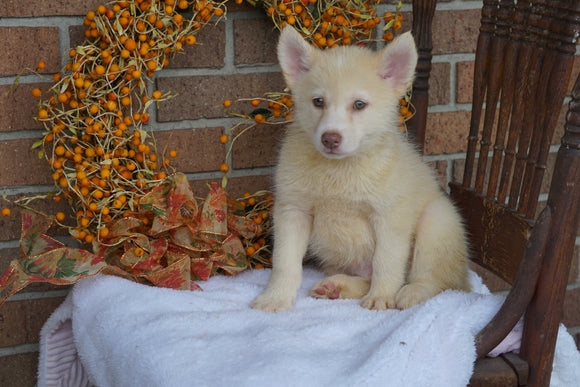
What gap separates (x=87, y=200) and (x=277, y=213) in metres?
0.42

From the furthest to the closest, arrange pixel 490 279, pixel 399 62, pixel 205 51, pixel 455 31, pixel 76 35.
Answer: pixel 490 279 < pixel 455 31 < pixel 205 51 < pixel 76 35 < pixel 399 62

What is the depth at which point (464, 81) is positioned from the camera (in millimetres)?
1761

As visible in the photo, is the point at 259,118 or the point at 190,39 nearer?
the point at 190,39

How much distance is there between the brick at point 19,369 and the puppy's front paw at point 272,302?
711mm

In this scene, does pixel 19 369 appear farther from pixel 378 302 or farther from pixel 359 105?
pixel 359 105

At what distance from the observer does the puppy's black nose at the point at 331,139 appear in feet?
3.96

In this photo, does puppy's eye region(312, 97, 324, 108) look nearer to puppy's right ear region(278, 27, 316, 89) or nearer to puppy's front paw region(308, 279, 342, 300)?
puppy's right ear region(278, 27, 316, 89)

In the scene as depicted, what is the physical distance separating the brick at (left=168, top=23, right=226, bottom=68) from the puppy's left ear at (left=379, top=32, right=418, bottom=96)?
1.47 feet

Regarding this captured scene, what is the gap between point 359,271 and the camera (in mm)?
1463

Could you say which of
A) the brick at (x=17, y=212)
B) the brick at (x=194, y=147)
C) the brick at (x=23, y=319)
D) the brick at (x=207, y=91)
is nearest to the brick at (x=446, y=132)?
the brick at (x=207, y=91)

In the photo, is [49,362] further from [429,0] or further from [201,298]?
[429,0]

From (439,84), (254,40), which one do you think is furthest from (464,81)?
(254,40)

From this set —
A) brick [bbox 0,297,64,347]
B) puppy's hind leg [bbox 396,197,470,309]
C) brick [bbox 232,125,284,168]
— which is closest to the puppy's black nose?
puppy's hind leg [bbox 396,197,470,309]

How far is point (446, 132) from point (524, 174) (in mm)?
562
